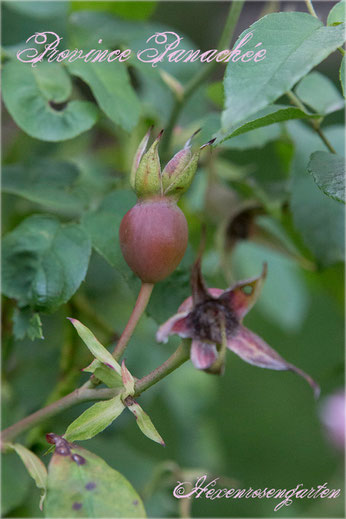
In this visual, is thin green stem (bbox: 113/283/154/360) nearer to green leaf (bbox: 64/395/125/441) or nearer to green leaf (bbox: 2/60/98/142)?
green leaf (bbox: 64/395/125/441)

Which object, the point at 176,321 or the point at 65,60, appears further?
the point at 65,60

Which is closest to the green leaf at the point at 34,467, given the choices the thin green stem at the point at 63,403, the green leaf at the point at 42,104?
the thin green stem at the point at 63,403

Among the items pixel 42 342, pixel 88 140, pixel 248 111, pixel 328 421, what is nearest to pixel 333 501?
pixel 328 421

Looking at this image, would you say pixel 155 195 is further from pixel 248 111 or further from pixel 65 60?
pixel 65 60

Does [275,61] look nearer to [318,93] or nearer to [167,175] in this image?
[167,175]

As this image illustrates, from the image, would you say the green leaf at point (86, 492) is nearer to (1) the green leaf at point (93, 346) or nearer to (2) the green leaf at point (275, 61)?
(1) the green leaf at point (93, 346)

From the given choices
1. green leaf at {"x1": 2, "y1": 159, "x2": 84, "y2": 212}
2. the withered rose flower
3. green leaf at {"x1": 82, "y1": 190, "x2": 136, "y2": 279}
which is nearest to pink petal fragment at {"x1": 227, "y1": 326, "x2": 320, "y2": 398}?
the withered rose flower

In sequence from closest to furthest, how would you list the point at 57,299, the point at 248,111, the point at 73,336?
1. the point at 248,111
2. the point at 57,299
3. the point at 73,336
